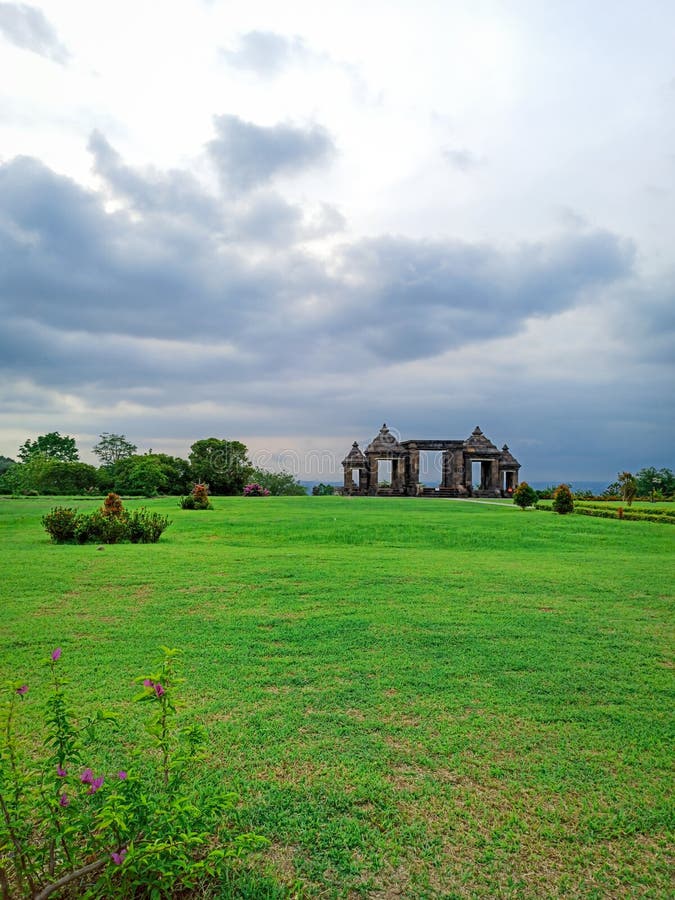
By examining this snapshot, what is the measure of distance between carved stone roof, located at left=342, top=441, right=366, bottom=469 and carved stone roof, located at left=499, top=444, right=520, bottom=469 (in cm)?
898

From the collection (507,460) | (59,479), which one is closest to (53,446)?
(59,479)

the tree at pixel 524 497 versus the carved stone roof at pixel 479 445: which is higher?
the carved stone roof at pixel 479 445

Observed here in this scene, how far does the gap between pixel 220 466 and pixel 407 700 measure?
38.9 meters

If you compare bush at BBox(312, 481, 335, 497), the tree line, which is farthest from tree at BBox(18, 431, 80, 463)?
Answer: bush at BBox(312, 481, 335, 497)

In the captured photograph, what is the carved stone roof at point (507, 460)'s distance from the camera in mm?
36094

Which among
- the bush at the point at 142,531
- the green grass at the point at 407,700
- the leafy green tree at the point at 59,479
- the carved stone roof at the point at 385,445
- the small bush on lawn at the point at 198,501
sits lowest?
the green grass at the point at 407,700

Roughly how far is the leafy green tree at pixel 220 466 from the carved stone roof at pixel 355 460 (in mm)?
9525

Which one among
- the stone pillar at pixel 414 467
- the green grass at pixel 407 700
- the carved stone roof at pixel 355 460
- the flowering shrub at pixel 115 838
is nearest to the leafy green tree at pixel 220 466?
the carved stone roof at pixel 355 460

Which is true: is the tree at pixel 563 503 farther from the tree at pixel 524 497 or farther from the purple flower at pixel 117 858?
the purple flower at pixel 117 858

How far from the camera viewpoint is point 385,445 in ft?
122

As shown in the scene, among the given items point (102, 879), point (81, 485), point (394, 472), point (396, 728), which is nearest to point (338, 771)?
point (396, 728)

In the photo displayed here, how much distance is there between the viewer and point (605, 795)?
3.15 metres

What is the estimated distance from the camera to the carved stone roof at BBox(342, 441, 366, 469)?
37.2m

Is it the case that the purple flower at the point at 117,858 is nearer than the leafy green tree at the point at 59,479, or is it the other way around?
the purple flower at the point at 117,858
